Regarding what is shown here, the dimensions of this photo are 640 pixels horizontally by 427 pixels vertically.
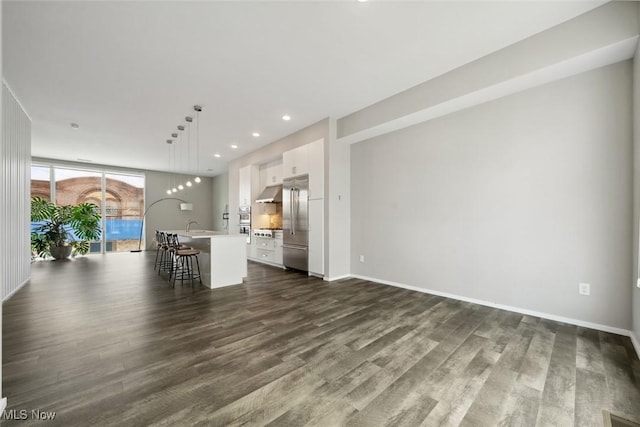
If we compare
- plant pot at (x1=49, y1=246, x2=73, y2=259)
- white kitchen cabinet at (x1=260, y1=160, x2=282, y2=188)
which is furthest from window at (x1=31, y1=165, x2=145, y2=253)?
white kitchen cabinet at (x1=260, y1=160, x2=282, y2=188)

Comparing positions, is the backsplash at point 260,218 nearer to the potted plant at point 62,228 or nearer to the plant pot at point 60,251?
the potted plant at point 62,228

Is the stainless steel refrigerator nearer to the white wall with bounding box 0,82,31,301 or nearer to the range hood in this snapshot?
the range hood

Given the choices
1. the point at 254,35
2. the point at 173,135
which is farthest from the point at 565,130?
the point at 173,135

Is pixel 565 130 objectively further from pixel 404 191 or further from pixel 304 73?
pixel 304 73

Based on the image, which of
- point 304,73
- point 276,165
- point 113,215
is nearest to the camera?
point 304,73

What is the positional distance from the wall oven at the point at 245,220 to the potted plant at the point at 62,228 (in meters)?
4.78

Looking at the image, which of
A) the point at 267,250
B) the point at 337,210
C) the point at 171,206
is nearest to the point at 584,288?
the point at 337,210

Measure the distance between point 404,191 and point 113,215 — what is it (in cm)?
992

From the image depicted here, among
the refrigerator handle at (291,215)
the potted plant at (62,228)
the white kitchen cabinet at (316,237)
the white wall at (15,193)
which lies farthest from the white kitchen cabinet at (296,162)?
the potted plant at (62,228)

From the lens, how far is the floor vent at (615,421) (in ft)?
5.16

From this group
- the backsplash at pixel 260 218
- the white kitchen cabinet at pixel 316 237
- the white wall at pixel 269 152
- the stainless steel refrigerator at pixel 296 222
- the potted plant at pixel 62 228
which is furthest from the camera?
the backsplash at pixel 260 218

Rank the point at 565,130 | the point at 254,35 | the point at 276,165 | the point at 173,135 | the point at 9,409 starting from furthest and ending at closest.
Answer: the point at 276,165 → the point at 173,135 → the point at 565,130 → the point at 254,35 → the point at 9,409

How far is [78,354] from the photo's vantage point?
2.30m

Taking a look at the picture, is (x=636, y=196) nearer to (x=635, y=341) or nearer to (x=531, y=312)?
(x=635, y=341)
